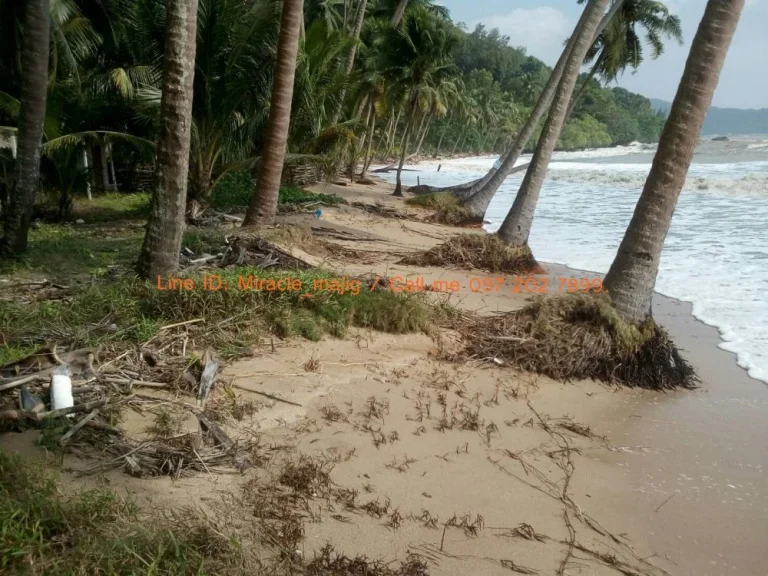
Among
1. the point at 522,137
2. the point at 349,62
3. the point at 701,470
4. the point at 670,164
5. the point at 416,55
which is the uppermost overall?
the point at 416,55

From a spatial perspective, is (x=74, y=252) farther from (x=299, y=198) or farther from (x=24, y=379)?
(x=299, y=198)

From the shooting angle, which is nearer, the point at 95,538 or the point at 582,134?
the point at 95,538

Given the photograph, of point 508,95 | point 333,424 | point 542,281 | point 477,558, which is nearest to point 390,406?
point 333,424

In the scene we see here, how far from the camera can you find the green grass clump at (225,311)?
4.91 m

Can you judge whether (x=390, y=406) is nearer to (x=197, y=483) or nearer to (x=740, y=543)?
(x=197, y=483)

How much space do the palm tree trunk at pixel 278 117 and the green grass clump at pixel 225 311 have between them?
2.87 m

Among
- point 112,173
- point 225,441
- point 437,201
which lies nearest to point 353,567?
point 225,441

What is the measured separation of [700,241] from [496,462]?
41.4ft

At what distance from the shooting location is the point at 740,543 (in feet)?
11.7

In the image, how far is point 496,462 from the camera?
164 inches

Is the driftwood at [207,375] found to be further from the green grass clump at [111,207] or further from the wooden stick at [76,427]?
the green grass clump at [111,207]

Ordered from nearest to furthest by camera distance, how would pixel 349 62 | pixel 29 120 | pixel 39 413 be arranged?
1. pixel 39 413
2. pixel 29 120
3. pixel 349 62

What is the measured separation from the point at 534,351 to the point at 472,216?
36.9 feet
